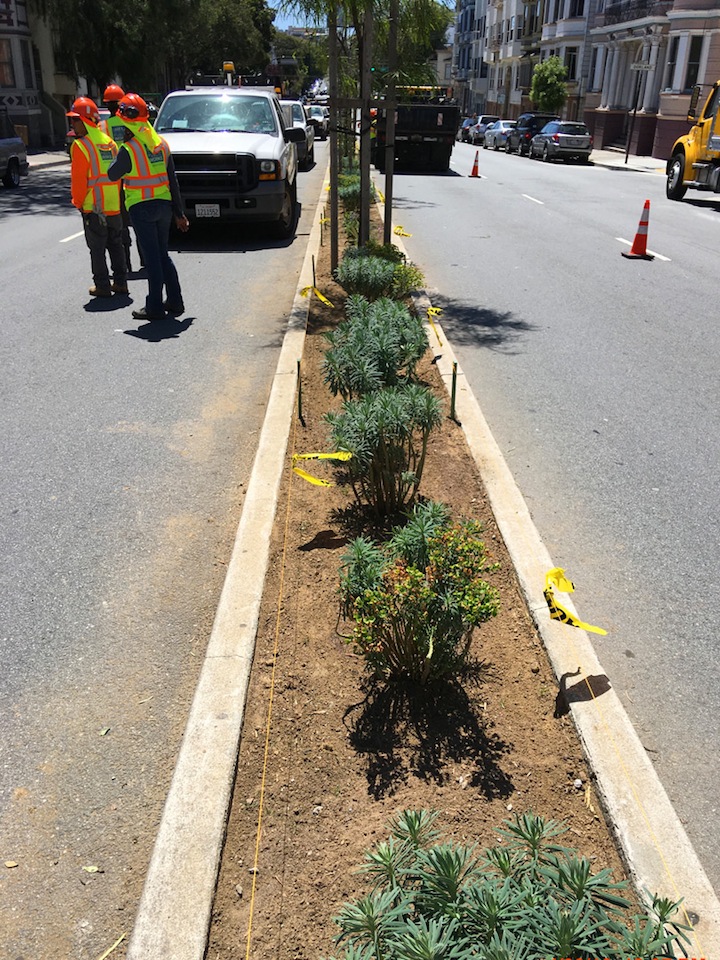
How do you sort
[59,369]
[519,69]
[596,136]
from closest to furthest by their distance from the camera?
[59,369]
[596,136]
[519,69]

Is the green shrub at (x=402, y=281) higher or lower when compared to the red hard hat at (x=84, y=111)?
lower

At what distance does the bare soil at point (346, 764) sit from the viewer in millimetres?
2451

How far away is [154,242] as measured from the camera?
8320 mm

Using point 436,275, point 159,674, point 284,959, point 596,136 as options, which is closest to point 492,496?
point 159,674

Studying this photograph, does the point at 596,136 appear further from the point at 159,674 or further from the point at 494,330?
the point at 159,674

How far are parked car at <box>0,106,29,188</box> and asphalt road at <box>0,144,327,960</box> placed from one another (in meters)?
13.4

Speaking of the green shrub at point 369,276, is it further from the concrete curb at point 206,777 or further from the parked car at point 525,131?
the parked car at point 525,131

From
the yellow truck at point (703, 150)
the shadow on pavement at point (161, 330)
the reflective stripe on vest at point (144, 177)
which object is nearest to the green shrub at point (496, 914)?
the shadow on pavement at point (161, 330)

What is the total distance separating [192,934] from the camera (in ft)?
7.55

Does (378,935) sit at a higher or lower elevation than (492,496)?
higher

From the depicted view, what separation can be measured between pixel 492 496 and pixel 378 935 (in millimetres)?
2927

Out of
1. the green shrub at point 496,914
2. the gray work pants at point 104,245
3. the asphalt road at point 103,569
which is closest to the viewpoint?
the green shrub at point 496,914

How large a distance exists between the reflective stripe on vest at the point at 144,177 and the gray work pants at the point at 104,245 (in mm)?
1078

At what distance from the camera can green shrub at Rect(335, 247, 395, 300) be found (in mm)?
7902
